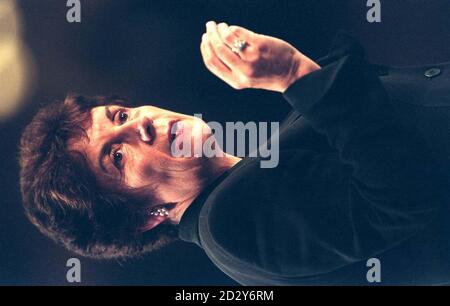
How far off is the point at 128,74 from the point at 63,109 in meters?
0.23

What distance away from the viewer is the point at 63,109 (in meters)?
1.71

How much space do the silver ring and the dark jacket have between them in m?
0.19

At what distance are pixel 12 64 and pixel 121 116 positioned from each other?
399mm

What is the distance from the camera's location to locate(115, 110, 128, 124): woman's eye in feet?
5.56

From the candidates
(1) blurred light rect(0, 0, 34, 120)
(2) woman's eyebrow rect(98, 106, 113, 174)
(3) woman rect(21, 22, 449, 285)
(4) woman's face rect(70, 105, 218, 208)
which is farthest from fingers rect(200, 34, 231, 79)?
(1) blurred light rect(0, 0, 34, 120)

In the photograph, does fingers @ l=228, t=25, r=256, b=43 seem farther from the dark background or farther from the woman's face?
the woman's face

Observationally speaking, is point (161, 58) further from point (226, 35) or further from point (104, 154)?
point (104, 154)

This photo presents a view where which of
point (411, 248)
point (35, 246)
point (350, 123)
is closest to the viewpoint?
point (350, 123)

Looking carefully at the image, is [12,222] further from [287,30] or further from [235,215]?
[287,30]

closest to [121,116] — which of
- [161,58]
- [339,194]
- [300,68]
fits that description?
[161,58]

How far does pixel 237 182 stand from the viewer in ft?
5.47

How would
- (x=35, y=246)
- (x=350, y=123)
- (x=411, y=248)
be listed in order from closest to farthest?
(x=350, y=123) < (x=411, y=248) < (x=35, y=246)

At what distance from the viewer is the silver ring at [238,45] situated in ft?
5.33
